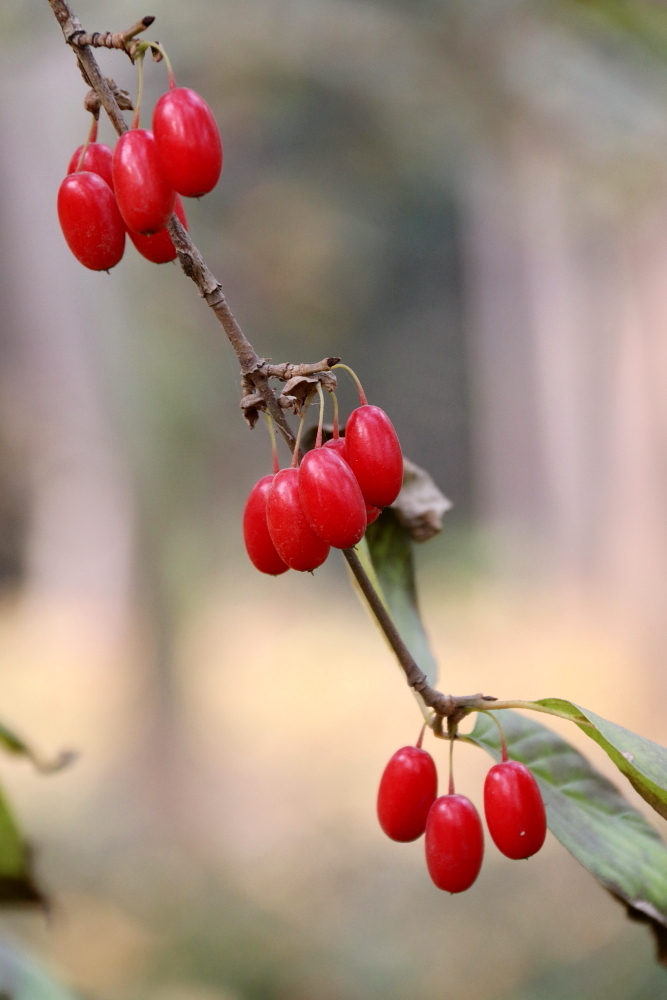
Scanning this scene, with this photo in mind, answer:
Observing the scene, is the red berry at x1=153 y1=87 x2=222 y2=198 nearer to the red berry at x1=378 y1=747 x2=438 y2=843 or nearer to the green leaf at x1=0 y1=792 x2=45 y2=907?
the red berry at x1=378 y1=747 x2=438 y2=843

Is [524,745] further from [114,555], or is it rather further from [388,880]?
[114,555]

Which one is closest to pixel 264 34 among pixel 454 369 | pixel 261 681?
pixel 454 369

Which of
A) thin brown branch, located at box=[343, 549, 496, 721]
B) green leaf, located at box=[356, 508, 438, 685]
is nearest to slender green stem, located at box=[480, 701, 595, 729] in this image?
thin brown branch, located at box=[343, 549, 496, 721]

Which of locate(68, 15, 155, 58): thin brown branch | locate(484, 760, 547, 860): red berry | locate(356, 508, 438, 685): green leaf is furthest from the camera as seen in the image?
locate(356, 508, 438, 685): green leaf

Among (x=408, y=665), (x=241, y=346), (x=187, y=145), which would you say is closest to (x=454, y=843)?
(x=408, y=665)

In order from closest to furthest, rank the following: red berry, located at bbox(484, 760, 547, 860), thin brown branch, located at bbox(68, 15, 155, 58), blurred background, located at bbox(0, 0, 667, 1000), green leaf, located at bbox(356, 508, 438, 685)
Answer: thin brown branch, located at bbox(68, 15, 155, 58), red berry, located at bbox(484, 760, 547, 860), green leaf, located at bbox(356, 508, 438, 685), blurred background, located at bbox(0, 0, 667, 1000)
